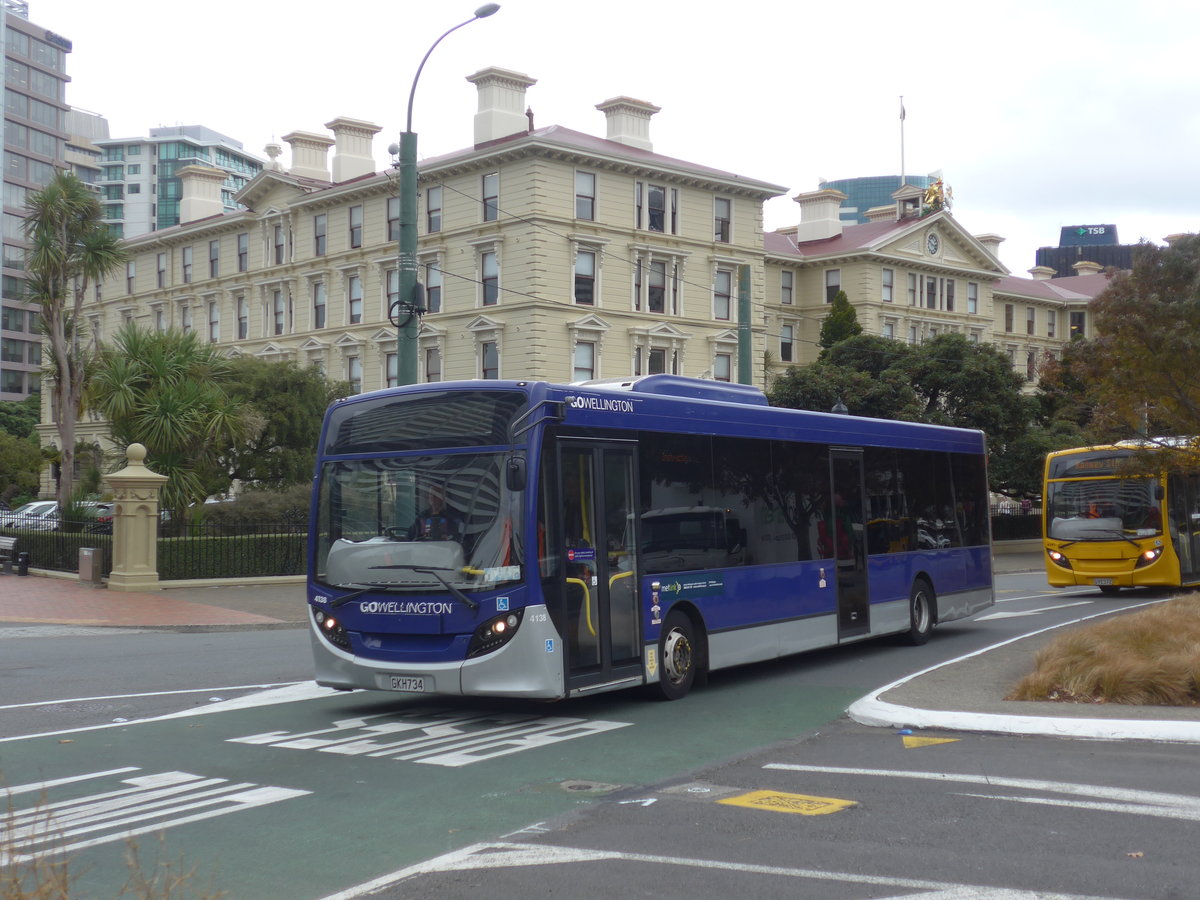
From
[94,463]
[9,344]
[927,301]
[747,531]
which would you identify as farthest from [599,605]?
[9,344]

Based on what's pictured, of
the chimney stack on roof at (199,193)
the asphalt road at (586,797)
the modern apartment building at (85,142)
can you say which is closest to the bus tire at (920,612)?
the asphalt road at (586,797)

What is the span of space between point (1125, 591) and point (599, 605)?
2018cm

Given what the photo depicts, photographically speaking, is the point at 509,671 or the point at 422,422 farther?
the point at 422,422

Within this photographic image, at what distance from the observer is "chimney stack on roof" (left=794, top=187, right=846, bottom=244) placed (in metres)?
69.4

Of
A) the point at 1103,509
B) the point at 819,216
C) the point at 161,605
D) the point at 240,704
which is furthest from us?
the point at 819,216

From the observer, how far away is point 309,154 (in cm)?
6138

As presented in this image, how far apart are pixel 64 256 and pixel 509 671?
2718 centimetres

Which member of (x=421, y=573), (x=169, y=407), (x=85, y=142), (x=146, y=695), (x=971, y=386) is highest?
(x=85, y=142)

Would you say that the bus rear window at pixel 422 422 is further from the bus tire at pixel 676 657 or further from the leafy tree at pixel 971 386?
the leafy tree at pixel 971 386

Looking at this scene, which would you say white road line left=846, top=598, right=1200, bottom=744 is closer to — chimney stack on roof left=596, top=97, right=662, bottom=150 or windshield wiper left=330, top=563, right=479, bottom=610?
windshield wiper left=330, top=563, right=479, bottom=610

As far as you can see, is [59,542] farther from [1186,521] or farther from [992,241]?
[992,241]

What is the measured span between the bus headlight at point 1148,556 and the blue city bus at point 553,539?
42.4ft

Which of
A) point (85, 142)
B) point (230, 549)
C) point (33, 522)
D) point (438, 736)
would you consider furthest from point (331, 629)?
point (85, 142)

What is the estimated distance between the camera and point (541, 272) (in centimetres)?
4775
